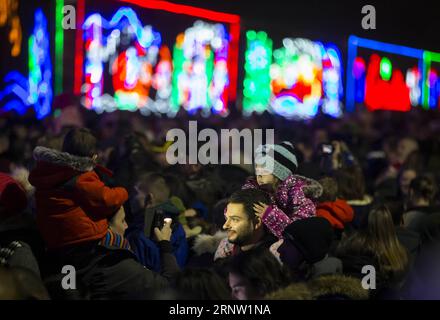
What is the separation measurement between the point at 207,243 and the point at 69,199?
1119mm

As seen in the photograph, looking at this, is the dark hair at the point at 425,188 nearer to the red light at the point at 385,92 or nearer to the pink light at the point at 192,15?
the pink light at the point at 192,15

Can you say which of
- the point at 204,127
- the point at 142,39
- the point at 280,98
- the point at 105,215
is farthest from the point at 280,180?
the point at 280,98

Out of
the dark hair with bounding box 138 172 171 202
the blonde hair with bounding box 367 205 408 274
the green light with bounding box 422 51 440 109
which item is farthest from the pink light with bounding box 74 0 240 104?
the blonde hair with bounding box 367 205 408 274

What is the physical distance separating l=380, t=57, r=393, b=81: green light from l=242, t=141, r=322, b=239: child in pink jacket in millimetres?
12910

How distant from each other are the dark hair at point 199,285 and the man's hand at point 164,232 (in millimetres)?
1138

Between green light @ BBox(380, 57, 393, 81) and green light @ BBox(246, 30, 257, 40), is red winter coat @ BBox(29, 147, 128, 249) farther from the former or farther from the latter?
green light @ BBox(380, 57, 393, 81)

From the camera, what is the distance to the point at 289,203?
4.95 metres

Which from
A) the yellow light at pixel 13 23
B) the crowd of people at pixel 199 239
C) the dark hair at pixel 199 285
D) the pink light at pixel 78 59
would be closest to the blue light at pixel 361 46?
the pink light at pixel 78 59

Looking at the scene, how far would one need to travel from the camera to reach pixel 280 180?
5.10 m

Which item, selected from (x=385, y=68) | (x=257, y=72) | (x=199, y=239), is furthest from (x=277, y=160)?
(x=385, y=68)

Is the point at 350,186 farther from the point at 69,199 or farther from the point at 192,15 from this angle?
the point at 192,15

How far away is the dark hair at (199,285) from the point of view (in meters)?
3.78
